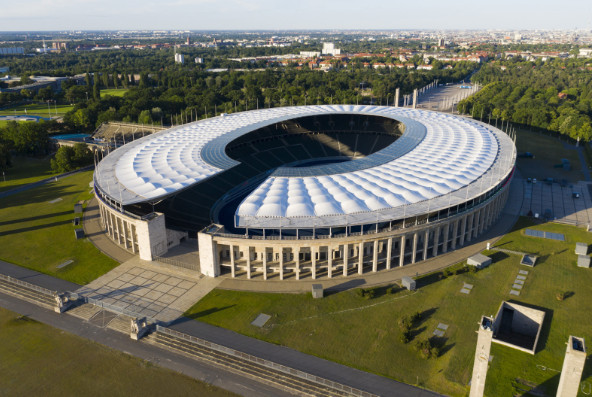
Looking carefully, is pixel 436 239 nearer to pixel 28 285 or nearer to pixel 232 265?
pixel 232 265

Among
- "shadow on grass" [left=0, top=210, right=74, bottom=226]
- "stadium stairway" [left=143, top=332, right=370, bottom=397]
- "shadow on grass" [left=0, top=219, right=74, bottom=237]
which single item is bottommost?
"stadium stairway" [left=143, top=332, right=370, bottom=397]

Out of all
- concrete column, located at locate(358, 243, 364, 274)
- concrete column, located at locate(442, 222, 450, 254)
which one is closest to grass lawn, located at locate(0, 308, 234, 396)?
concrete column, located at locate(358, 243, 364, 274)

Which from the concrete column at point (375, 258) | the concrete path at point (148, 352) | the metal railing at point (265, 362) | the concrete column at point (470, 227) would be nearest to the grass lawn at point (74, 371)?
Answer: the concrete path at point (148, 352)

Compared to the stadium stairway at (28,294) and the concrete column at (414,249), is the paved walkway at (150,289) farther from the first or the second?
the concrete column at (414,249)

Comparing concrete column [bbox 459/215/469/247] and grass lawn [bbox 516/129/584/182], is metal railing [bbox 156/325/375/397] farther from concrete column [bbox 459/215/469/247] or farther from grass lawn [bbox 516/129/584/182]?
grass lawn [bbox 516/129/584/182]

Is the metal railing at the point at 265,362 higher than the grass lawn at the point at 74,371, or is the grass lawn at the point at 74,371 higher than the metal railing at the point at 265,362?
the metal railing at the point at 265,362

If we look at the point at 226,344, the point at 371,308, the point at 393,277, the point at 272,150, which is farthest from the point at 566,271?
the point at 272,150
